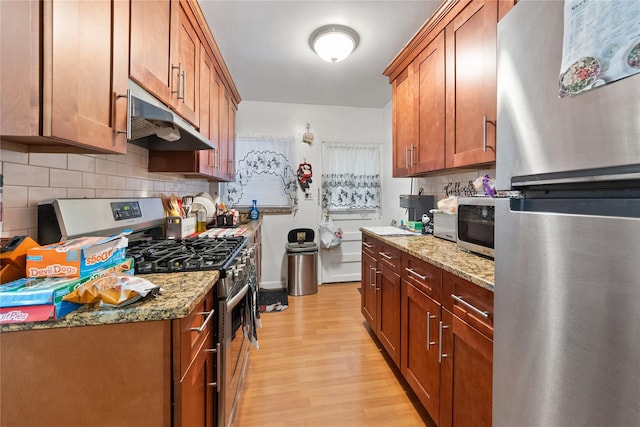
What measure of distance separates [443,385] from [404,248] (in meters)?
0.69

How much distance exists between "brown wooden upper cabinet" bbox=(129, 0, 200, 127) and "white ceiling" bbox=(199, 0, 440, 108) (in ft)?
1.08

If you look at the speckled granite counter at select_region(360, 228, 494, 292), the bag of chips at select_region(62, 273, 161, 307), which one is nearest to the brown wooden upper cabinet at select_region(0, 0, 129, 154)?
the bag of chips at select_region(62, 273, 161, 307)

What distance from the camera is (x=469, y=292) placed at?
1049mm

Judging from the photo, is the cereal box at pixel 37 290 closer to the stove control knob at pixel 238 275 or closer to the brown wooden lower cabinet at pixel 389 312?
the stove control knob at pixel 238 275

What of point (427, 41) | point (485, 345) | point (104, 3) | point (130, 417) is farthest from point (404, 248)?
point (104, 3)

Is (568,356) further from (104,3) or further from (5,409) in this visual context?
(104,3)

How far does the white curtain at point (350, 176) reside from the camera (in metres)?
3.60

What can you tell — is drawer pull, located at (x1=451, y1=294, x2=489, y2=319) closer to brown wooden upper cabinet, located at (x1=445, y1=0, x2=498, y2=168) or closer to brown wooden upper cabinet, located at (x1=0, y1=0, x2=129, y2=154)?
brown wooden upper cabinet, located at (x1=445, y1=0, x2=498, y2=168)

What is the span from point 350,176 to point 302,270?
1435mm

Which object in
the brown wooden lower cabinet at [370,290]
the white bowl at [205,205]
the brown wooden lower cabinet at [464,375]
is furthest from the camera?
the white bowl at [205,205]

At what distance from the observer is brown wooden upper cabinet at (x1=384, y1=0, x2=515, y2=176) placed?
1394mm

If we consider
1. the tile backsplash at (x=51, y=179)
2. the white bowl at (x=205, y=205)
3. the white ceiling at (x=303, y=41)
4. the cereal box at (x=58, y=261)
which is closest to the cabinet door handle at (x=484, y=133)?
the white ceiling at (x=303, y=41)

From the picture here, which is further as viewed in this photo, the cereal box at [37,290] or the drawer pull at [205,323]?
the drawer pull at [205,323]

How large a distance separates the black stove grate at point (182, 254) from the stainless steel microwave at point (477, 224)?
1.23 meters
